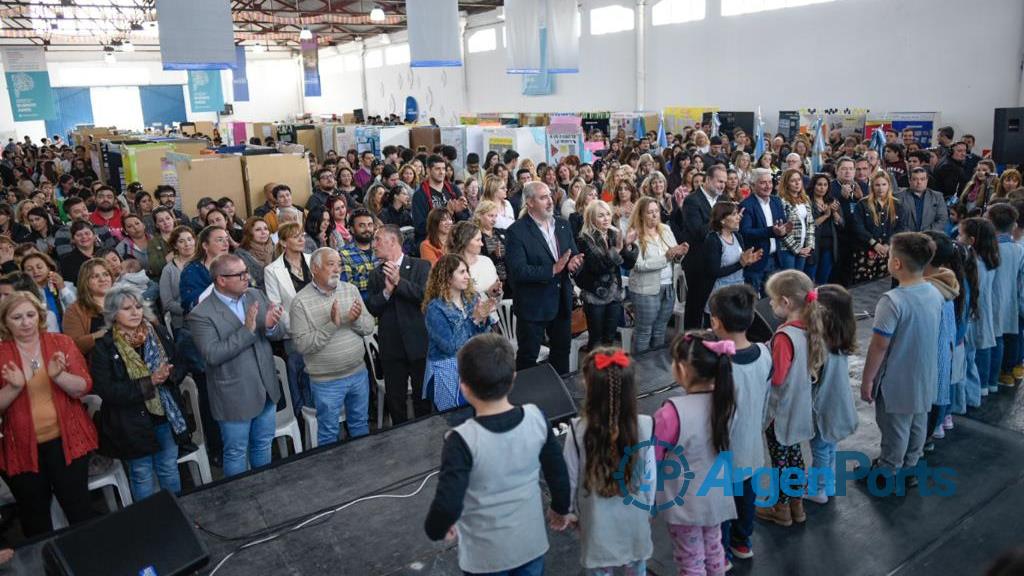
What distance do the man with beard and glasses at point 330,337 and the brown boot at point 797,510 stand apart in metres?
2.29

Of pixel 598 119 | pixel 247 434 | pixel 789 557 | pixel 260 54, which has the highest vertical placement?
pixel 260 54

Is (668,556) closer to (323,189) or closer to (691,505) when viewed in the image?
(691,505)

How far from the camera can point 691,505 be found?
244cm

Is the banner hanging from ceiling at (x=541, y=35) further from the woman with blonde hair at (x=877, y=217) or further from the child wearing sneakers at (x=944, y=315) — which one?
the child wearing sneakers at (x=944, y=315)

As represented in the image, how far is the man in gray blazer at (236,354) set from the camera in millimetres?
3420

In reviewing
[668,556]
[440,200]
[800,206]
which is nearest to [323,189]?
[440,200]

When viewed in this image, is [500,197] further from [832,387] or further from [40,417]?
[40,417]

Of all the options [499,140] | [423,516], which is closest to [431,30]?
[499,140]

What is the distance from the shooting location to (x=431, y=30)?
9.39 m

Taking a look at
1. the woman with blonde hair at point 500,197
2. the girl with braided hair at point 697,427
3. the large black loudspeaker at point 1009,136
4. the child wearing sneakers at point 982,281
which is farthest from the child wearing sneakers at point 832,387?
the large black loudspeaker at point 1009,136

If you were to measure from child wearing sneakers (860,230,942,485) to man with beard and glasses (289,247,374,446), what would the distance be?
259cm

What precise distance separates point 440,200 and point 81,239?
10.0 ft

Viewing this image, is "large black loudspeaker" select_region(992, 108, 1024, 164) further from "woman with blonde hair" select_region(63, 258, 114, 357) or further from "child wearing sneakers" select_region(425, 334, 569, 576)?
"woman with blonde hair" select_region(63, 258, 114, 357)

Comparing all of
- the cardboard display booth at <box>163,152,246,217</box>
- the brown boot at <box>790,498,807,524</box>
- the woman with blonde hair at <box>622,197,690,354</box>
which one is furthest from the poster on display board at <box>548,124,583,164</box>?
the brown boot at <box>790,498,807,524</box>
